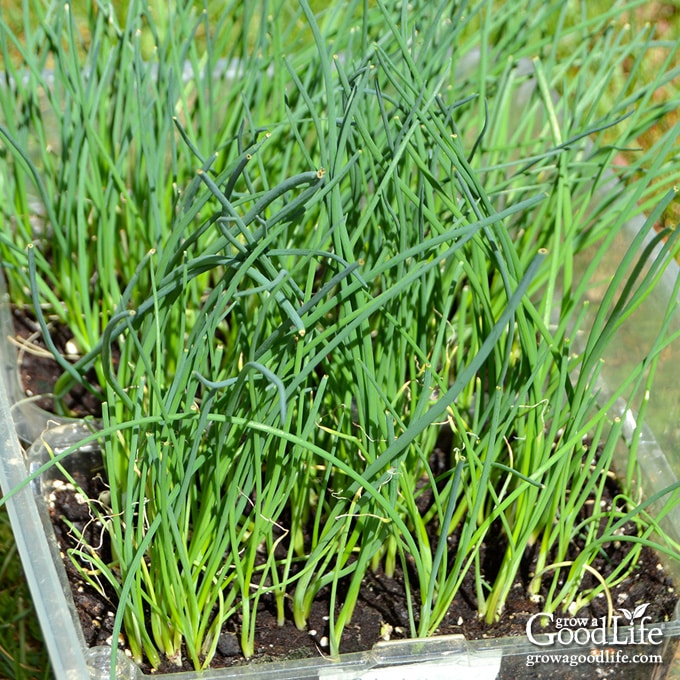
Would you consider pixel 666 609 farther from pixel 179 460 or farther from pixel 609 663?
pixel 179 460

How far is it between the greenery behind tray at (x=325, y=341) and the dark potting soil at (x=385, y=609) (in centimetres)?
2

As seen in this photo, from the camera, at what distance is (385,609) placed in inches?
36.3

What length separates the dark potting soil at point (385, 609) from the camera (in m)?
0.86

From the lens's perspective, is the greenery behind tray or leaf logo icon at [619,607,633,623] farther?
leaf logo icon at [619,607,633,623]

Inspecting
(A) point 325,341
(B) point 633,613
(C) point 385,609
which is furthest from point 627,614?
(A) point 325,341

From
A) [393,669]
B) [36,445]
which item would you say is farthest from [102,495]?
[393,669]

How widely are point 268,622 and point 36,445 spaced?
0.33 m

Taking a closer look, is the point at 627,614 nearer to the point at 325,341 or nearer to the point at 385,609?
the point at 385,609

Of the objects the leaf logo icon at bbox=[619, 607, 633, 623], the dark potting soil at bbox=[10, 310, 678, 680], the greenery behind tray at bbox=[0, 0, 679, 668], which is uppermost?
the greenery behind tray at bbox=[0, 0, 679, 668]

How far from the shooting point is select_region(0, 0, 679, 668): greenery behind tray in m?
0.76

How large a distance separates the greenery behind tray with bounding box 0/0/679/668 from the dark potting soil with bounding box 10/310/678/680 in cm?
2

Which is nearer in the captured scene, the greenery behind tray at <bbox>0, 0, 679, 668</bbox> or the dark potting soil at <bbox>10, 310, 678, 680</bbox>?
the greenery behind tray at <bbox>0, 0, 679, 668</bbox>

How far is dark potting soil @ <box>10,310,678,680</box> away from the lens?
0.86 meters

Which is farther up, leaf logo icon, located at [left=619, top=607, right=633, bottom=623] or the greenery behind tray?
the greenery behind tray
